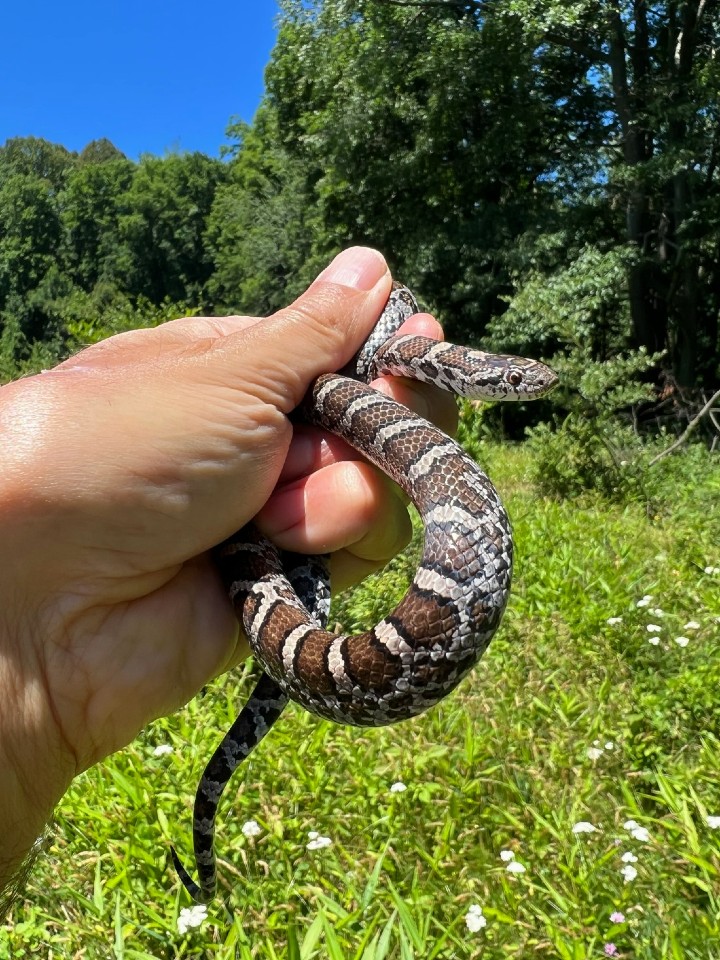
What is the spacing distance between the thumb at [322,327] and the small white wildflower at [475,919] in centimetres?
285

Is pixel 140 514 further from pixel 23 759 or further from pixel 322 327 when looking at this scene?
pixel 322 327

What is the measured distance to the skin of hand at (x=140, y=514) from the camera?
3264mm

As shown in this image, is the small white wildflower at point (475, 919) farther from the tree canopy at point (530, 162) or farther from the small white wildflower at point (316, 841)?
the tree canopy at point (530, 162)

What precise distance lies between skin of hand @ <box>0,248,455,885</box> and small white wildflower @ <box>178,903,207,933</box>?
1024 mm

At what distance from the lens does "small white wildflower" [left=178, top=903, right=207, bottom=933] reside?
4.00 m

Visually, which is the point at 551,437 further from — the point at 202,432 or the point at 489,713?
the point at 202,432

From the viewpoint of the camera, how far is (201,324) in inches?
186

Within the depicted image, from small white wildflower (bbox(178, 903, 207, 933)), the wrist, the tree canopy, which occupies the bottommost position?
small white wildflower (bbox(178, 903, 207, 933))

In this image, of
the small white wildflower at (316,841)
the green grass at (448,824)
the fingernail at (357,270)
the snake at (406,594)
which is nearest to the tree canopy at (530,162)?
the green grass at (448,824)

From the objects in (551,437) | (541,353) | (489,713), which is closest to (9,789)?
(489,713)

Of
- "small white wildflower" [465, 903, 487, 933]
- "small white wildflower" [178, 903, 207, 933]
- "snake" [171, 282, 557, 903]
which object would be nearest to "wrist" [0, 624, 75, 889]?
"snake" [171, 282, 557, 903]

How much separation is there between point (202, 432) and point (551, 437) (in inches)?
453

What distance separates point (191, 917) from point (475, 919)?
150 centimetres

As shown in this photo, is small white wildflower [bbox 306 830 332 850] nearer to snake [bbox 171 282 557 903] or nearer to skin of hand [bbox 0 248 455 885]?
snake [bbox 171 282 557 903]
